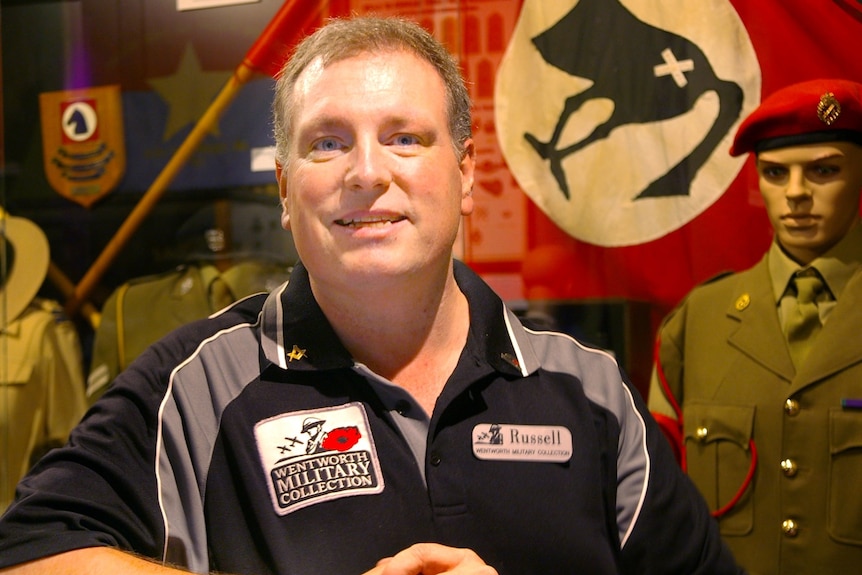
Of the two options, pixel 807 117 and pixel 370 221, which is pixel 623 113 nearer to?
pixel 807 117

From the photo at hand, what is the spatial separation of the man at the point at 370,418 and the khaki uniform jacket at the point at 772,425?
183 millimetres

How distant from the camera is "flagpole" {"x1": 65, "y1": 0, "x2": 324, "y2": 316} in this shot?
72.4 inches

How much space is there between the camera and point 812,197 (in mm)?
1448

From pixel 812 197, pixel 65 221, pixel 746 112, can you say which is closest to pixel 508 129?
pixel 746 112

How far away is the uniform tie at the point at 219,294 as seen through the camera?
1878mm

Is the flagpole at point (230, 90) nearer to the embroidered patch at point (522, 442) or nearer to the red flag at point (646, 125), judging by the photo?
the red flag at point (646, 125)

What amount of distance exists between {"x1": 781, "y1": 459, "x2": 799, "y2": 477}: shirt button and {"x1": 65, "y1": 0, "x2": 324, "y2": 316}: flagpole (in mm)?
1248

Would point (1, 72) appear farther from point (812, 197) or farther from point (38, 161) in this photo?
point (812, 197)

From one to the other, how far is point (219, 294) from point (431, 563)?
101 centimetres

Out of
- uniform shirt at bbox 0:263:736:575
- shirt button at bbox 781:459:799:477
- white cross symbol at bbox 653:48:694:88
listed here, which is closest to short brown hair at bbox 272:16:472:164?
uniform shirt at bbox 0:263:736:575

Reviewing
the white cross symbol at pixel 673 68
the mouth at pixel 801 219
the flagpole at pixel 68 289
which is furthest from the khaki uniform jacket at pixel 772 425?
the flagpole at pixel 68 289

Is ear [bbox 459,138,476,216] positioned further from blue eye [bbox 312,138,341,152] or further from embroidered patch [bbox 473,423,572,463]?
embroidered patch [bbox 473,423,572,463]

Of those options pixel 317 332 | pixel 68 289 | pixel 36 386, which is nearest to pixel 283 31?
pixel 68 289

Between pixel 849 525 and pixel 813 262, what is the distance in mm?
429
